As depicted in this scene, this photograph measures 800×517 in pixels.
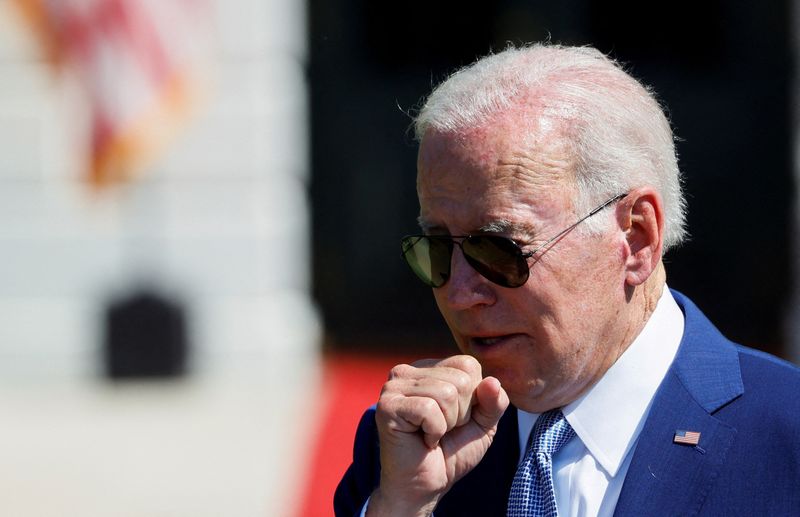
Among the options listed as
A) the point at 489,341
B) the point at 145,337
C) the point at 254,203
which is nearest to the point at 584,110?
the point at 489,341

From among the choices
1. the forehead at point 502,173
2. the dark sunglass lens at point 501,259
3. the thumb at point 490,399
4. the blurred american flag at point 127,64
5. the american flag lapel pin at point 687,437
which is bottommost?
the american flag lapel pin at point 687,437

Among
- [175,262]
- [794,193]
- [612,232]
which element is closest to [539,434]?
[612,232]

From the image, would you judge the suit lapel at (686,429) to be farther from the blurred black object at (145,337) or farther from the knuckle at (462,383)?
the blurred black object at (145,337)

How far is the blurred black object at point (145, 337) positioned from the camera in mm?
6504

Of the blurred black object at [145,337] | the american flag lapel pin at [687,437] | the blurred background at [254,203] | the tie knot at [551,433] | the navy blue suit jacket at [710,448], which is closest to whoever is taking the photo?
the navy blue suit jacket at [710,448]

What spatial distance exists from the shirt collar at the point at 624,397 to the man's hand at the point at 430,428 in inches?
7.2

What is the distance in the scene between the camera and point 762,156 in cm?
750

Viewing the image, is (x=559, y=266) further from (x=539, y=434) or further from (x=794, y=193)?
(x=794, y=193)

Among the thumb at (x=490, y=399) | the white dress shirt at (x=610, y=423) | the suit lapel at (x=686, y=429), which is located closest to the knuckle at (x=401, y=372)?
the thumb at (x=490, y=399)

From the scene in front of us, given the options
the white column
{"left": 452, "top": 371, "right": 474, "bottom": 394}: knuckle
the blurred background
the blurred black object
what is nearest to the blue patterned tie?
{"left": 452, "top": 371, "right": 474, "bottom": 394}: knuckle

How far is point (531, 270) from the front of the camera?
1.87 meters

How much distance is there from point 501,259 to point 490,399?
0.85 feet

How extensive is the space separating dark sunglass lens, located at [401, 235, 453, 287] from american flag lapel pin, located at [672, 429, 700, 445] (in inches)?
20.5

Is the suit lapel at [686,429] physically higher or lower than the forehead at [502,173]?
lower
